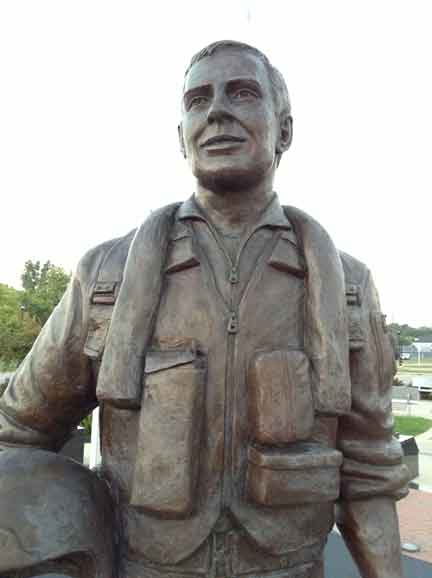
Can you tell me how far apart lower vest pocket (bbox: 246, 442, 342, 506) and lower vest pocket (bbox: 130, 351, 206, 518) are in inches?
6.6

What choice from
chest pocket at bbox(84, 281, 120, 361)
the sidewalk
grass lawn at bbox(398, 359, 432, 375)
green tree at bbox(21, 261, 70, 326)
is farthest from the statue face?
grass lawn at bbox(398, 359, 432, 375)

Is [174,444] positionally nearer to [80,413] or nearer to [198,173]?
[80,413]

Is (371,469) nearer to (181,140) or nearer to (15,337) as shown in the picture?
(181,140)

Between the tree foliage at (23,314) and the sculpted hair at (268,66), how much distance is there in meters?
20.6

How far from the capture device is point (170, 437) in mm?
1291

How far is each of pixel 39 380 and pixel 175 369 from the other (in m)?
0.51

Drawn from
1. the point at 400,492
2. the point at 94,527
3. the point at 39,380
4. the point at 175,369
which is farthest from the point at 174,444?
the point at 400,492

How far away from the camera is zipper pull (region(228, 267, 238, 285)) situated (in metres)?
1.47

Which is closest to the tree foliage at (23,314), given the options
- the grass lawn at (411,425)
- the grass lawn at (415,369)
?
the grass lawn at (411,425)

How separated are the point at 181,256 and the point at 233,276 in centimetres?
18

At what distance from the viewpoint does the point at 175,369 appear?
1.32 metres

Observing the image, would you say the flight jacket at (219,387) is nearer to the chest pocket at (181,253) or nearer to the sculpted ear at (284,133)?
the chest pocket at (181,253)

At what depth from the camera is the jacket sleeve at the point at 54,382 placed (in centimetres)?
152

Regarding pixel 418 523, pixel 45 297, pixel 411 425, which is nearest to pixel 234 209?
pixel 418 523
